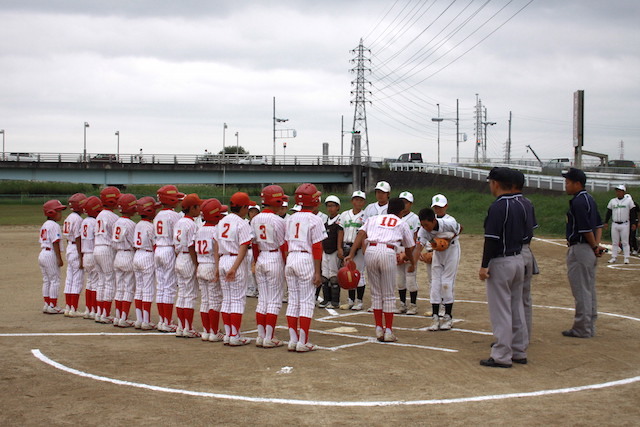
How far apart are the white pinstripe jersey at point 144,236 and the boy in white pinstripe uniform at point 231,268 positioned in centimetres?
203

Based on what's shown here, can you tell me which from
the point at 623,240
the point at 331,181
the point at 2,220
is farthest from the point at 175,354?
the point at 331,181

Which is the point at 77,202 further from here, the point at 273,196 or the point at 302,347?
the point at 302,347

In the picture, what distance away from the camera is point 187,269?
10555 mm

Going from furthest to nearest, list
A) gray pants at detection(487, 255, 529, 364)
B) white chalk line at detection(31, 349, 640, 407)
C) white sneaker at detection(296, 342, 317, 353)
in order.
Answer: white sneaker at detection(296, 342, 317, 353)
gray pants at detection(487, 255, 529, 364)
white chalk line at detection(31, 349, 640, 407)

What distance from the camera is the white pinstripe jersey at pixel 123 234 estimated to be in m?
11.6

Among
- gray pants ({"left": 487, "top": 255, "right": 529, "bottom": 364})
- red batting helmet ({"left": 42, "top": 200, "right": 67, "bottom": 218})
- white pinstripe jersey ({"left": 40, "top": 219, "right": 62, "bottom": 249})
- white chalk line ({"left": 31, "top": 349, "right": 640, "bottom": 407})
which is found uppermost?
red batting helmet ({"left": 42, "top": 200, "right": 67, "bottom": 218})

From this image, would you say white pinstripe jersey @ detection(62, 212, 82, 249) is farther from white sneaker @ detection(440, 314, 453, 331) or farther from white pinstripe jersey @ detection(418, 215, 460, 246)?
white sneaker @ detection(440, 314, 453, 331)

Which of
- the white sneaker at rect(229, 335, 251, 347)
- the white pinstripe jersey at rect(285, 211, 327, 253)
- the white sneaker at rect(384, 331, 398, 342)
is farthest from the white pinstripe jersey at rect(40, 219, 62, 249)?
the white sneaker at rect(384, 331, 398, 342)

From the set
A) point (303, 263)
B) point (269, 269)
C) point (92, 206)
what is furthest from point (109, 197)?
point (303, 263)

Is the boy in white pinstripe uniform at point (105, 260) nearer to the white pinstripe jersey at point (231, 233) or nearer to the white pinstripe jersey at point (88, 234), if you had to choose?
the white pinstripe jersey at point (88, 234)

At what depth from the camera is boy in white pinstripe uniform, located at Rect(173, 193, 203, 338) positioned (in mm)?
10453

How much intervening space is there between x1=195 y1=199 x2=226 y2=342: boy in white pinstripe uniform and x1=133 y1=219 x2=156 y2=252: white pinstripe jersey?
1494 millimetres

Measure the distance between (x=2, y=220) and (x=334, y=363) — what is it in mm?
36239

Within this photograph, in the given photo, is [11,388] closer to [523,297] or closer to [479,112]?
[523,297]
